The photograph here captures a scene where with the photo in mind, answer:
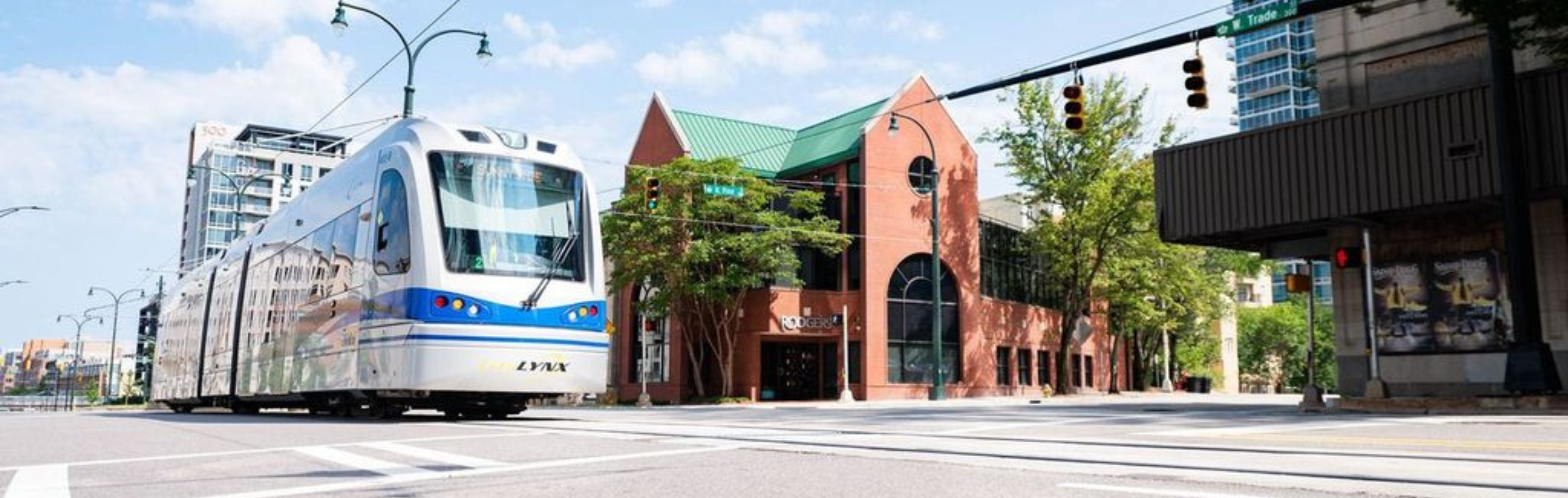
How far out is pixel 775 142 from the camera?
147ft

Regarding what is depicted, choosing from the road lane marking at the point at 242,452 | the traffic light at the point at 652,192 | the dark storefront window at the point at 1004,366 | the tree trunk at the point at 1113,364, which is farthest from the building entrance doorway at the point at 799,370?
the road lane marking at the point at 242,452

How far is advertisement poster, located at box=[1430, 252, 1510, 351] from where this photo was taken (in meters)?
19.1

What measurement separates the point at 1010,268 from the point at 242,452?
39.5 meters

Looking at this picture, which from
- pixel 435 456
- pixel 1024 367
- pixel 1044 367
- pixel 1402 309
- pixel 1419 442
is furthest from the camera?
pixel 1044 367

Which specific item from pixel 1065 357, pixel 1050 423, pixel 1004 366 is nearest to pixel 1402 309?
pixel 1050 423

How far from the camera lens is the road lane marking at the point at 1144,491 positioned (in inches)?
216

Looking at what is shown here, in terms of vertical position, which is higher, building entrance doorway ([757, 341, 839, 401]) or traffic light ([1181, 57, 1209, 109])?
traffic light ([1181, 57, 1209, 109])

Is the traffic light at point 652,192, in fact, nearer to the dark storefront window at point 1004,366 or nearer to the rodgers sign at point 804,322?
the rodgers sign at point 804,322

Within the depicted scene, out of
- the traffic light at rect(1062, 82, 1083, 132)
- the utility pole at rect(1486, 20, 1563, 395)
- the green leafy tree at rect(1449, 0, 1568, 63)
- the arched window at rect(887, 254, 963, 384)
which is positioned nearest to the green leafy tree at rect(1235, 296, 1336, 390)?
the arched window at rect(887, 254, 963, 384)

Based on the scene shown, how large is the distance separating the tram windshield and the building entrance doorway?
83.6 ft

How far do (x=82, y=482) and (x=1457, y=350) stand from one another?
20.4 meters

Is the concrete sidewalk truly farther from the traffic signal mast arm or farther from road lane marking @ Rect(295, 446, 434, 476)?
road lane marking @ Rect(295, 446, 434, 476)

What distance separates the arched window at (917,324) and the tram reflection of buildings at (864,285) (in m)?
0.05

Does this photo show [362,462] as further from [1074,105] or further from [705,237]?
[705,237]
